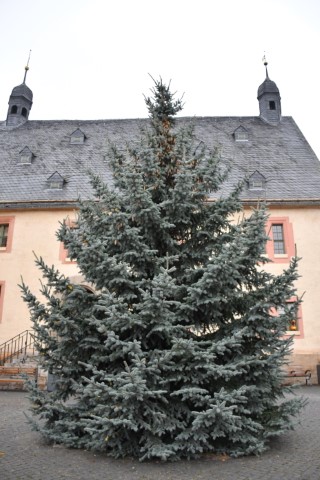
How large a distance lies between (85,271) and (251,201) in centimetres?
1178

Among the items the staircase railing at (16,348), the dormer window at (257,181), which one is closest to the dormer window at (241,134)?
the dormer window at (257,181)

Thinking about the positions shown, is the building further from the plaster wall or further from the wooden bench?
the wooden bench

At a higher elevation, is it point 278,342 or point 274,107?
point 274,107

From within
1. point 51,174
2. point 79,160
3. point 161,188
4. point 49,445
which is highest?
point 79,160

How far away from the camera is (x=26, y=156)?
66.3 feet

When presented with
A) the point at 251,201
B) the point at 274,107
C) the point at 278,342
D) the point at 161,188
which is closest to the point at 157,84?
the point at 161,188

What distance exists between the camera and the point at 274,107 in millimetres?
24406

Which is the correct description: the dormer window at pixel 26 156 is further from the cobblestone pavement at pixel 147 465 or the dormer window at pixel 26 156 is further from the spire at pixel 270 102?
the cobblestone pavement at pixel 147 465

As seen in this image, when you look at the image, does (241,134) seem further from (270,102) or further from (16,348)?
(16,348)

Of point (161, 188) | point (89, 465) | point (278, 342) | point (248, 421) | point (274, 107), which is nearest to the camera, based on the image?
point (89, 465)

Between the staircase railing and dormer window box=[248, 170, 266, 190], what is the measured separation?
11662 millimetres

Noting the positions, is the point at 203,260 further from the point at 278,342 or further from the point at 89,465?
the point at 89,465

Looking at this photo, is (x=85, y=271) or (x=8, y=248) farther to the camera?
(x=8, y=248)

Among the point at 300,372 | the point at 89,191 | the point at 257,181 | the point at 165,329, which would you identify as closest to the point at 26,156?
the point at 89,191
